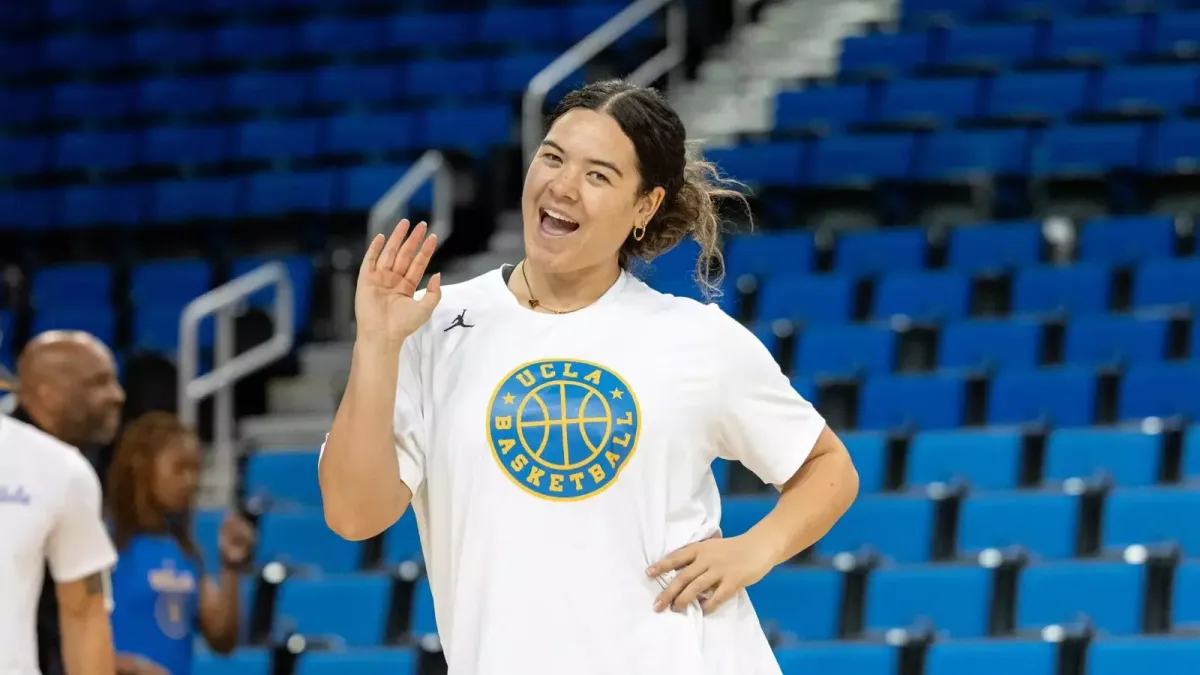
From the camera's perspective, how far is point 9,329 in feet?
25.9

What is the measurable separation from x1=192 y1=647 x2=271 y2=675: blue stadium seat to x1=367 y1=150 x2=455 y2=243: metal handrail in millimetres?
2985

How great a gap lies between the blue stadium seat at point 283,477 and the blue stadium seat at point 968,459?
2.21 m

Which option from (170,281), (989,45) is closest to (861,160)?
(989,45)

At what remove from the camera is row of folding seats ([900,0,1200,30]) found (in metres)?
8.91

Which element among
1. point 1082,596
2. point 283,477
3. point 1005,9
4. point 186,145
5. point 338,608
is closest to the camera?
point 1082,596

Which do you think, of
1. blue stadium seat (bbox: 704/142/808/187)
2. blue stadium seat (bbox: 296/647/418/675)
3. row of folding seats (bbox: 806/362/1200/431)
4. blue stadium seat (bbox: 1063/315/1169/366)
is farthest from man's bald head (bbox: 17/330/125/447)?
blue stadium seat (bbox: 704/142/808/187)

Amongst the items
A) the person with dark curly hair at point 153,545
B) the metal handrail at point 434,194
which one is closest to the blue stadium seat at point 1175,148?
the metal handrail at point 434,194

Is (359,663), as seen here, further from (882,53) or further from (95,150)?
(95,150)

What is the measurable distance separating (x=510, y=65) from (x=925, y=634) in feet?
18.1

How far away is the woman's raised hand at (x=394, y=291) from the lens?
6.11 ft

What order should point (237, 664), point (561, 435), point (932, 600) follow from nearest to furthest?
point (561, 435) → point (932, 600) → point (237, 664)

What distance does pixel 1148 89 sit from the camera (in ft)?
26.6

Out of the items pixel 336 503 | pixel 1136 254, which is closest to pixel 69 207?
pixel 1136 254

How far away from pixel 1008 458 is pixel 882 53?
3.96m
